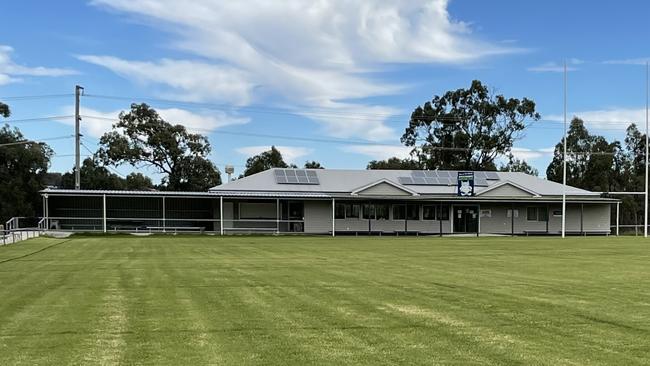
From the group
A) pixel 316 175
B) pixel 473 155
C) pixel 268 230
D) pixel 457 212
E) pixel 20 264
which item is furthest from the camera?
pixel 473 155

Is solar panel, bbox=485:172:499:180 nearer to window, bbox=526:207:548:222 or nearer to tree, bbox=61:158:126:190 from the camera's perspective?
window, bbox=526:207:548:222

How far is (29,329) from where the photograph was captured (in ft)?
25.6

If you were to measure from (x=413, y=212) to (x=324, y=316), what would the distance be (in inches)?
1552

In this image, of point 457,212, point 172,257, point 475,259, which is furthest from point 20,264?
point 457,212

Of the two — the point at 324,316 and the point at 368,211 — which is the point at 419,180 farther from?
the point at 324,316

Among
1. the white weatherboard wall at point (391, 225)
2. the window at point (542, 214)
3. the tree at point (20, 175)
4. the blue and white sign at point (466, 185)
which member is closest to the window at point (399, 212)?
the white weatherboard wall at point (391, 225)

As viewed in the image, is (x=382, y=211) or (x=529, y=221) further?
(x=529, y=221)

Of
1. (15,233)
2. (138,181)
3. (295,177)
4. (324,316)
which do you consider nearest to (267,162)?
(138,181)

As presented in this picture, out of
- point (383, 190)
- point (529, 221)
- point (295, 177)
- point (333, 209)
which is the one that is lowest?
point (529, 221)

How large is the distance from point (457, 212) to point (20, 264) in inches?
1413

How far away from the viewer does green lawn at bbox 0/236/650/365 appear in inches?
253

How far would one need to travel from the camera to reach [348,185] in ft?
163

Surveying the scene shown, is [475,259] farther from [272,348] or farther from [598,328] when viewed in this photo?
[272,348]

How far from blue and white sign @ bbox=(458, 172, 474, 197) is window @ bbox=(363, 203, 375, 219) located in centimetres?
666
